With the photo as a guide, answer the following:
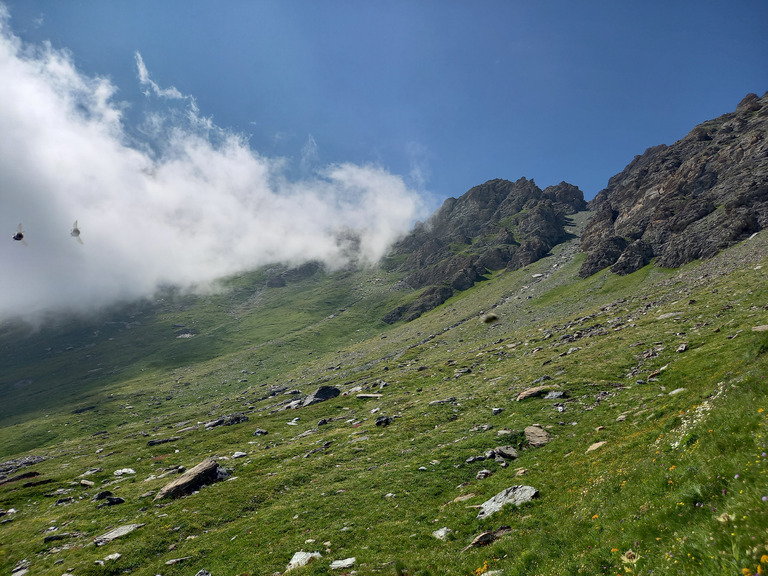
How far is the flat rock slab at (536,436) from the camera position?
27859 millimetres

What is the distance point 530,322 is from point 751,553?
11247cm

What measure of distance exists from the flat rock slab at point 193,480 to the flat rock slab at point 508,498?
30656 millimetres

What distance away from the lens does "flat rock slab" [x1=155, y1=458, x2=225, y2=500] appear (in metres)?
34.2

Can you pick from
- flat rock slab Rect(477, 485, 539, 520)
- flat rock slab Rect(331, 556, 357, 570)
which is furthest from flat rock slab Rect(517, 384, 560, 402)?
flat rock slab Rect(331, 556, 357, 570)

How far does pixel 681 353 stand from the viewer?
36812 millimetres

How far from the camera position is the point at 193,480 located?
3525cm

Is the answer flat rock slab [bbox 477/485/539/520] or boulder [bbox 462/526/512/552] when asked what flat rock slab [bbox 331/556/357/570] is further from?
flat rock slab [bbox 477/485/539/520]

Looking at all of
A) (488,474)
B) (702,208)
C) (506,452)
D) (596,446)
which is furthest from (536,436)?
(702,208)

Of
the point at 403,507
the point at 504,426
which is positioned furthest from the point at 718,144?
the point at 403,507

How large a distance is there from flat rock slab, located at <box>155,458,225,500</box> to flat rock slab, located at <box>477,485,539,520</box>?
3066 centimetres

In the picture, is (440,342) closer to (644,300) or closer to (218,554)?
(644,300)

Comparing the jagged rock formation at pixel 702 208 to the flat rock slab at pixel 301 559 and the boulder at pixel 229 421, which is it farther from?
the boulder at pixel 229 421

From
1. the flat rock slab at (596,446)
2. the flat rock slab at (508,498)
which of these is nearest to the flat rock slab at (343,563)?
the flat rock slab at (508,498)

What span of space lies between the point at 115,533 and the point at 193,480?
8216 millimetres
